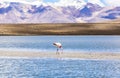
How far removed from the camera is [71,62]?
30672 millimetres

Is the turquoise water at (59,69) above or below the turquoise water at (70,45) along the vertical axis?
above

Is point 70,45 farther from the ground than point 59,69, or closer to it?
closer to it

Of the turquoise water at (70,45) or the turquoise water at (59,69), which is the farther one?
the turquoise water at (70,45)

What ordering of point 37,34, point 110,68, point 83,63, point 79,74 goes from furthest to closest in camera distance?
1. point 37,34
2. point 83,63
3. point 110,68
4. point 79,74

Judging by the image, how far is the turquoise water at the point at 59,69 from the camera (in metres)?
23.6

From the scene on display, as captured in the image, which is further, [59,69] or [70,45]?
[70,45]

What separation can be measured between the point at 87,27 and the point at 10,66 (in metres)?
90.1

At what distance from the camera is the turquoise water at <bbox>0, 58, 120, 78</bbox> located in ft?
77.5

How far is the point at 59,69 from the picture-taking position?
26328mm

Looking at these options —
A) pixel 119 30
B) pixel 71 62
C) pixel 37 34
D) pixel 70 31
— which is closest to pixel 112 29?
pixel 119 30

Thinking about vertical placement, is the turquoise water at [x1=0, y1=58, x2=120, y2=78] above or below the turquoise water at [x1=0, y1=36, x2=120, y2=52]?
above

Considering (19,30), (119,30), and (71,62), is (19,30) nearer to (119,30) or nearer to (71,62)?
(119,30)

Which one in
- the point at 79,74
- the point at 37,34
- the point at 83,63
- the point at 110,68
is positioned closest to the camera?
the point at 79,74

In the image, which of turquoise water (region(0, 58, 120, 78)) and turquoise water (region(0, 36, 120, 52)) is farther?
turquoise water (region(0, 36, 120, 52))
